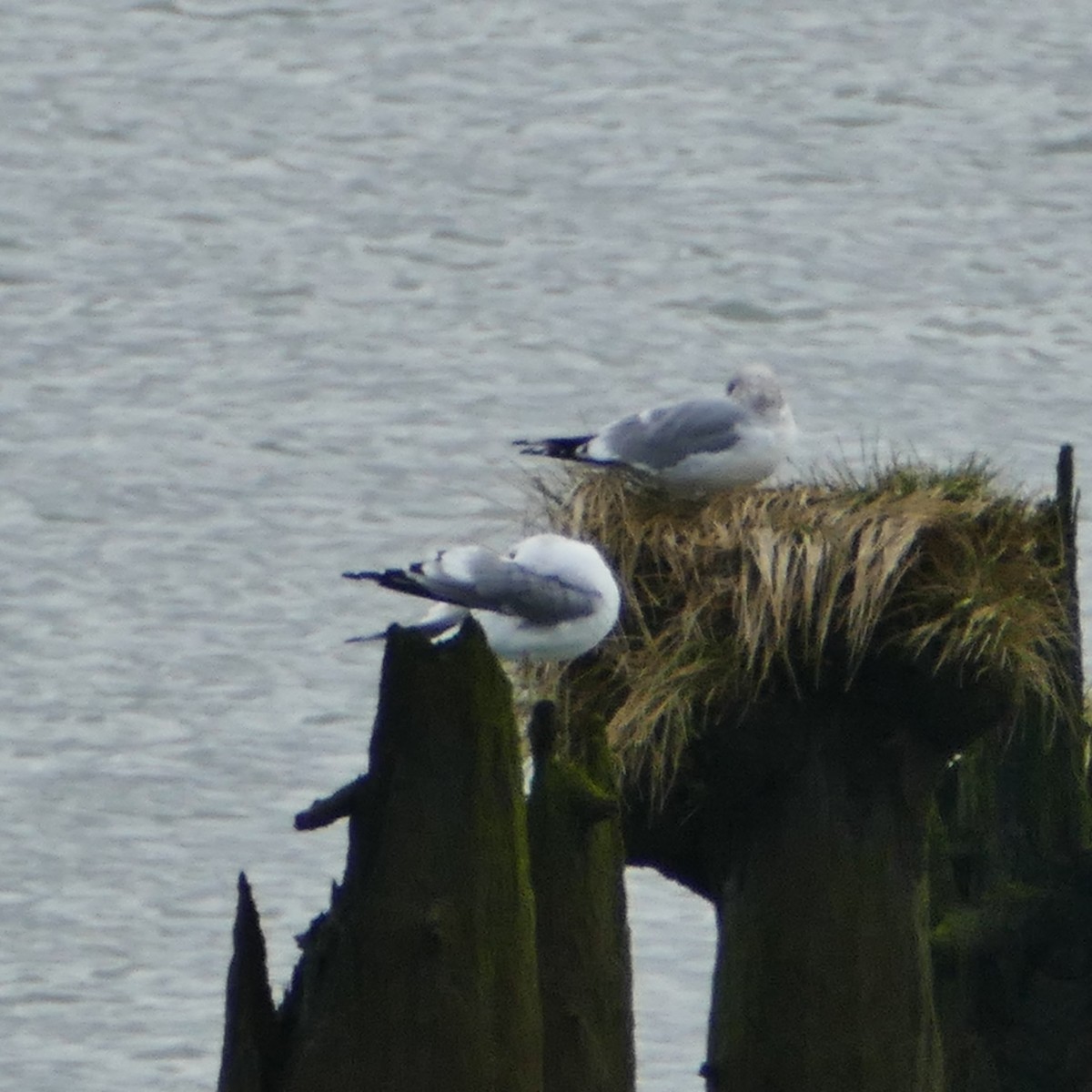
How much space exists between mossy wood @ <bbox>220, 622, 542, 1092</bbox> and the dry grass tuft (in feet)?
3.84

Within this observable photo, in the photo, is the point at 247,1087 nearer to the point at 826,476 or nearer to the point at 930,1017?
the point at 930,1017

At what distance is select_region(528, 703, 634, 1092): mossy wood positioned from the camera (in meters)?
4.36

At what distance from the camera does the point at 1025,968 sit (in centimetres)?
641

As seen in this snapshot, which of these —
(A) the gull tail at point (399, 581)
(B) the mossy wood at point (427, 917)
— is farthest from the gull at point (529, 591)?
(B) the mossy wood at point (427, 917)

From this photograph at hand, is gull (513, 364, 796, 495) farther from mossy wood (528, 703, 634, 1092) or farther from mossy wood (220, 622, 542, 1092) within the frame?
mossy wood (220, 622, 542, 1092)

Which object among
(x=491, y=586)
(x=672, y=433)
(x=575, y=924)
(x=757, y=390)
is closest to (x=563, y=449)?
(x=672, y=433)

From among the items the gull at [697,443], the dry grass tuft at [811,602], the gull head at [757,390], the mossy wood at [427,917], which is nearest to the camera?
the mossy wood at [427,917]

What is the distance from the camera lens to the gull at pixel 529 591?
4.97 meters

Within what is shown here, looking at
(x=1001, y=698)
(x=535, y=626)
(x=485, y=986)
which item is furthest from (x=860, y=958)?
(x=485, y=986)

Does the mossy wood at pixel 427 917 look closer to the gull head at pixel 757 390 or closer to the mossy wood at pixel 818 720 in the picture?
the mossy wood at pixel 818 720

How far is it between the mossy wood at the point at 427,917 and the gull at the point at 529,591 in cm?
93

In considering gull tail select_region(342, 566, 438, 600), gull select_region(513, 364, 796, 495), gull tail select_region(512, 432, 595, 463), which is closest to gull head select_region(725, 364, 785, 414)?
gull select_region(513, 364, 796, 495)

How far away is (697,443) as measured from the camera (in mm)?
5895

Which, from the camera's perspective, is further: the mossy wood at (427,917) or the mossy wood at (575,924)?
the mossy wood at (575,924)
